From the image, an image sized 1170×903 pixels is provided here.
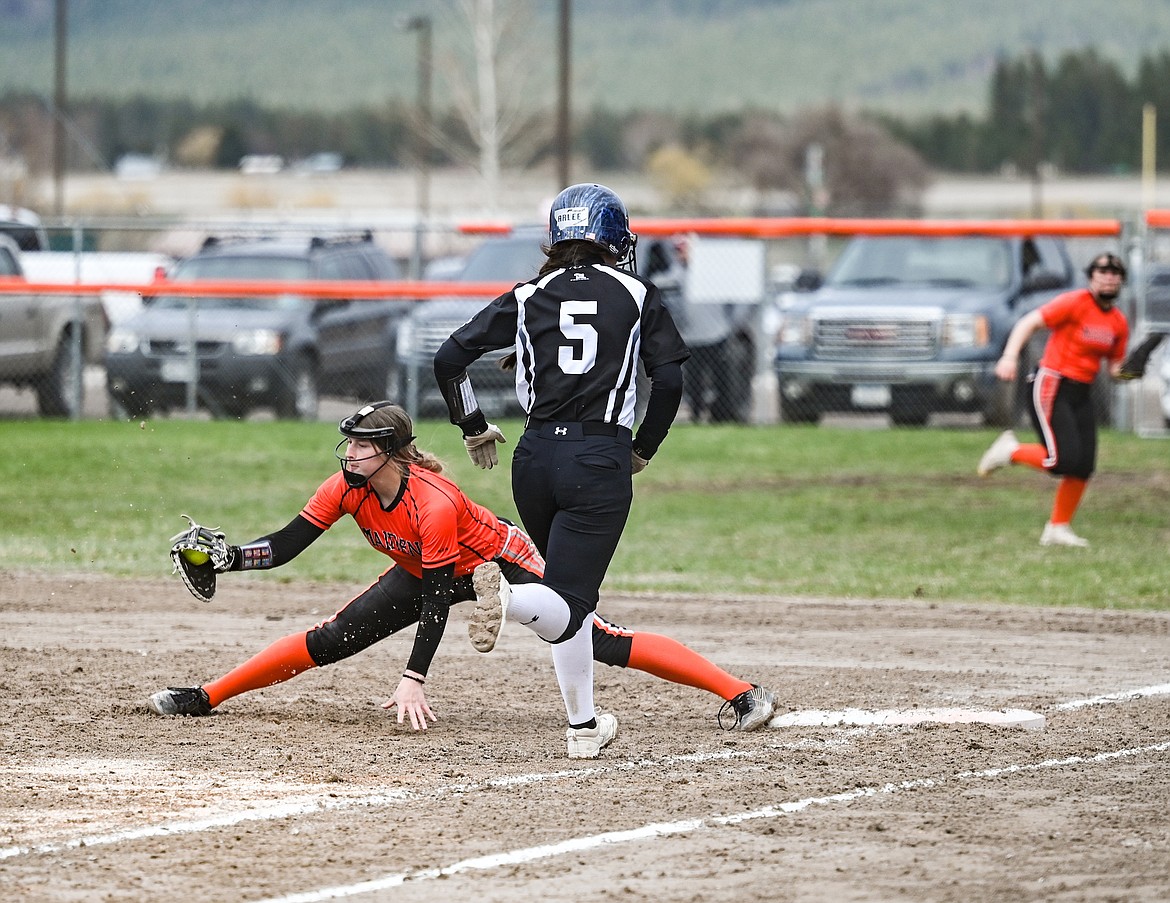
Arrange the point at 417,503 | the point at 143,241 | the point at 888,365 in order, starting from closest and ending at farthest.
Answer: the point at 417,503, the point at 888,365, the point at 143,241

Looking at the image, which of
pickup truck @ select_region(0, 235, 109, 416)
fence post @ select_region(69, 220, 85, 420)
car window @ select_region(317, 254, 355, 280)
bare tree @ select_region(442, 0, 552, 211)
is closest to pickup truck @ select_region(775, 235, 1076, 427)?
car window @ select_region(317, 254, 355, 280)

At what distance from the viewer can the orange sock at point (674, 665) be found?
6.69 m

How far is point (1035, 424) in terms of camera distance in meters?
12.3

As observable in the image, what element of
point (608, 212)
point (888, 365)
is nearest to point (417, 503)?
point (608, 212)

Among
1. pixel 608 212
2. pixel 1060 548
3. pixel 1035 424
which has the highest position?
pixel 608 212

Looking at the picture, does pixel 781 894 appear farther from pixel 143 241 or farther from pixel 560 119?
pixel 143 241

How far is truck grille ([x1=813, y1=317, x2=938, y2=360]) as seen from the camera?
17812 mm

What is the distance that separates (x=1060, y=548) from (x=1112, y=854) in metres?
7.34

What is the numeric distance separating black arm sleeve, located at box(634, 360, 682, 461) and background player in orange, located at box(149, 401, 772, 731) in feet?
2.12

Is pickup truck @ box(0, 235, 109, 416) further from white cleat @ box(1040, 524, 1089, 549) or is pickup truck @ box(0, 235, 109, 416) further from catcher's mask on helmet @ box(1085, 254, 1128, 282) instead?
→ catcher's mask on helmet @ box(1085, 254, 1128, 282)

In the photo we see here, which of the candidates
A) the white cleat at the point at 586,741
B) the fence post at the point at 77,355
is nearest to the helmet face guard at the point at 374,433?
the white cleat at the point at 586,741

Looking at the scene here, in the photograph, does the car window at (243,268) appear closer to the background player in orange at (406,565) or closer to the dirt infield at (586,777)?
the dirt infield at (586,777)

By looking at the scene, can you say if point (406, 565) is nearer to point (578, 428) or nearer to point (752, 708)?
point (578, 428)

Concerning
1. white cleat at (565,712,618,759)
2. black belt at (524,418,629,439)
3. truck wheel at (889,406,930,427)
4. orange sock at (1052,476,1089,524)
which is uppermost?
black belt at (524,418,629,439)
